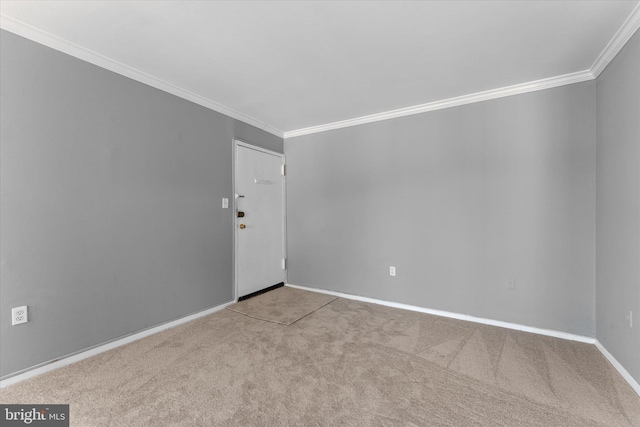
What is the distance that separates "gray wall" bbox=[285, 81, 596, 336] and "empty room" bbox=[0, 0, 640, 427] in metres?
0.02

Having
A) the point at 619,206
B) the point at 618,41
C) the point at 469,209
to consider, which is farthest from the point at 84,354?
the point at 618,41

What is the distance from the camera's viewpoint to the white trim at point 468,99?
2.35 meters

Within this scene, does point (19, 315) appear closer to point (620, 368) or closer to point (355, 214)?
point (355, 214)

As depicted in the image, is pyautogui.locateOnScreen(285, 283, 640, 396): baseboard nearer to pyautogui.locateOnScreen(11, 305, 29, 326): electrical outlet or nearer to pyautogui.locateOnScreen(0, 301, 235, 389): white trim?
pyautogui.locateOnScreen(0, 301, 235, 389): white trim

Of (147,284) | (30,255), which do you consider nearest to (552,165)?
(147,284)

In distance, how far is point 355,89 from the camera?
Result: 2.66m

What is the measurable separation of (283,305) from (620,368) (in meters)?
2.87

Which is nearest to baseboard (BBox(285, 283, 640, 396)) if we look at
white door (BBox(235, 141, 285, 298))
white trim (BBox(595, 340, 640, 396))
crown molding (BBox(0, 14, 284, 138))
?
white trim (BBox(595, 340, 640, 396))

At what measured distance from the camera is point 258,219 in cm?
364

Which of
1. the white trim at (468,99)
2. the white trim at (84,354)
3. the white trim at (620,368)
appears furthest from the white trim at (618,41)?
the white trim at (84,354)

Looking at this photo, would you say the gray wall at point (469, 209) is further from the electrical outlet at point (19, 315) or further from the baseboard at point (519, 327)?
the electrical outlet at point (19, 315)

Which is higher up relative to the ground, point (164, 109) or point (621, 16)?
point (621, 16)

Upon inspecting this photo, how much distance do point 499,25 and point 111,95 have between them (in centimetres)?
296

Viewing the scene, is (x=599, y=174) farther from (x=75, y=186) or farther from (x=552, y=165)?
(x=75, y=186)
